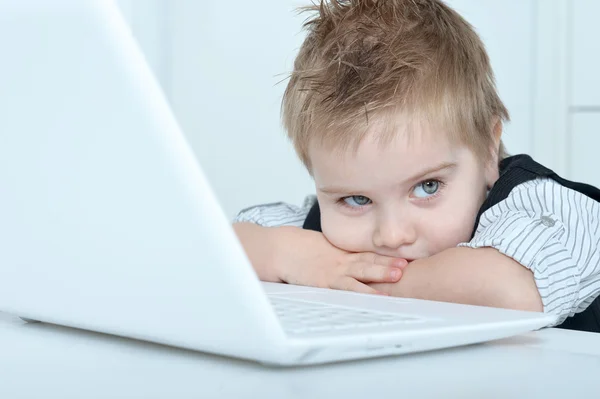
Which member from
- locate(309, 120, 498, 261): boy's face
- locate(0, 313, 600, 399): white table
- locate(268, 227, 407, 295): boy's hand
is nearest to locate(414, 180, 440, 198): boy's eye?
locate(309, 120, 498, 261): boy's face

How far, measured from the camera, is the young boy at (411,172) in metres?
1.03

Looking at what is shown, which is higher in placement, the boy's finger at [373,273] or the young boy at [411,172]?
the young boy at [411,172]

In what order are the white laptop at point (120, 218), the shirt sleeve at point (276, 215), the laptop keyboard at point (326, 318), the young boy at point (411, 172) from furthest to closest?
the shirt sleeve at point (276, 215), the young boy at point (411, 172), the laptop keyboard at point (326, 318), the white laptop at point (120, 218)

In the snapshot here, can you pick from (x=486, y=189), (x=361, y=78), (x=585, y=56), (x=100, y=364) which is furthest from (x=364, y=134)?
(x=585, y=56)


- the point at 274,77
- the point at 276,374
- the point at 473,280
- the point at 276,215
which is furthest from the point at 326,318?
the point at 274,77

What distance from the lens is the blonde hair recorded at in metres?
1.09

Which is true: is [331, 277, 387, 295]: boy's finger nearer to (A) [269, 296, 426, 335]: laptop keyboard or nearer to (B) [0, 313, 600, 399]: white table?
(A) [269, 296, 426, 335]: laptop keyboard

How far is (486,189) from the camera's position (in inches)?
47.1

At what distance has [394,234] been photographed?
1.10 m

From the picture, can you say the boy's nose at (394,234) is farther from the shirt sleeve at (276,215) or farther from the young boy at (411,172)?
the shirt sleeve at (276,215)

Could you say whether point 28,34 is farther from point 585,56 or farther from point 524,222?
point 585,56

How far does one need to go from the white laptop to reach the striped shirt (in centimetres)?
29

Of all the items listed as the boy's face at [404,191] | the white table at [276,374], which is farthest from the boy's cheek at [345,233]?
the white table at [276,374]

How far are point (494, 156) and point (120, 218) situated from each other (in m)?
0.82
